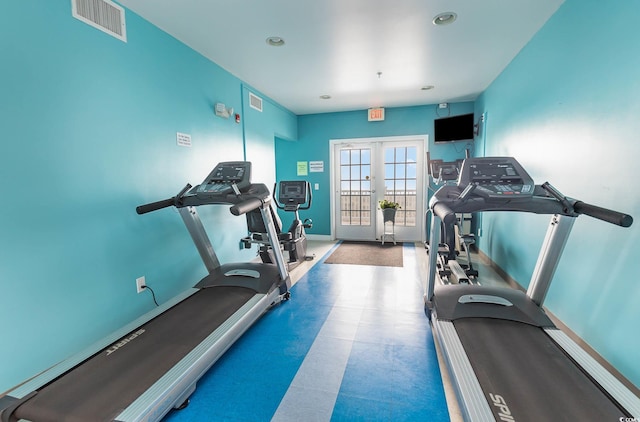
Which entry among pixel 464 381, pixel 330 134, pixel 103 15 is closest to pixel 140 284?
pixel 103 15

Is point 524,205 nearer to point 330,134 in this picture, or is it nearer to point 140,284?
point 140,284

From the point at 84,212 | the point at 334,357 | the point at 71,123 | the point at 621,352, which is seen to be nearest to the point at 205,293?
the point at 84,212

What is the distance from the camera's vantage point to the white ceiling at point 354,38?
7.94ft

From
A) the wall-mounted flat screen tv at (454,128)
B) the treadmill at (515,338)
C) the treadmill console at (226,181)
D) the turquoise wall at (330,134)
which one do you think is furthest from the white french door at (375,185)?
the treadmill at (515,338)

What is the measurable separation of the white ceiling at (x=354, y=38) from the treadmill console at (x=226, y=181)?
131 cm

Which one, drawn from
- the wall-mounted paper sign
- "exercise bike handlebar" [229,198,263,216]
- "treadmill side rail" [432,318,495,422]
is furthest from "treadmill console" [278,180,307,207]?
"treadmill side rail" [432,318,495,422]

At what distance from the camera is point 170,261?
2.91m

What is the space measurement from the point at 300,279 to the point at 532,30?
369 centimetres

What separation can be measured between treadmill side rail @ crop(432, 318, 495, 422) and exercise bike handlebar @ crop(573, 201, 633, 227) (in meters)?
1.05

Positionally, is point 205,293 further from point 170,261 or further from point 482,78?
point 482,78

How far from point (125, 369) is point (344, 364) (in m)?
1.37

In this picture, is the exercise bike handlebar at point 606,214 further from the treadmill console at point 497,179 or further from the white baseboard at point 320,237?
the white baseboard at point 320,237

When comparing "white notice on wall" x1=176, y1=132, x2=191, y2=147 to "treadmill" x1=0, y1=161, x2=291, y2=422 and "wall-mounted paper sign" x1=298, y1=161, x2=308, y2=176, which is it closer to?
"treadmill" x1=0, y1=161, x2=291, y2=422

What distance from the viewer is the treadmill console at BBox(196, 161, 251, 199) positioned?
2.56m
